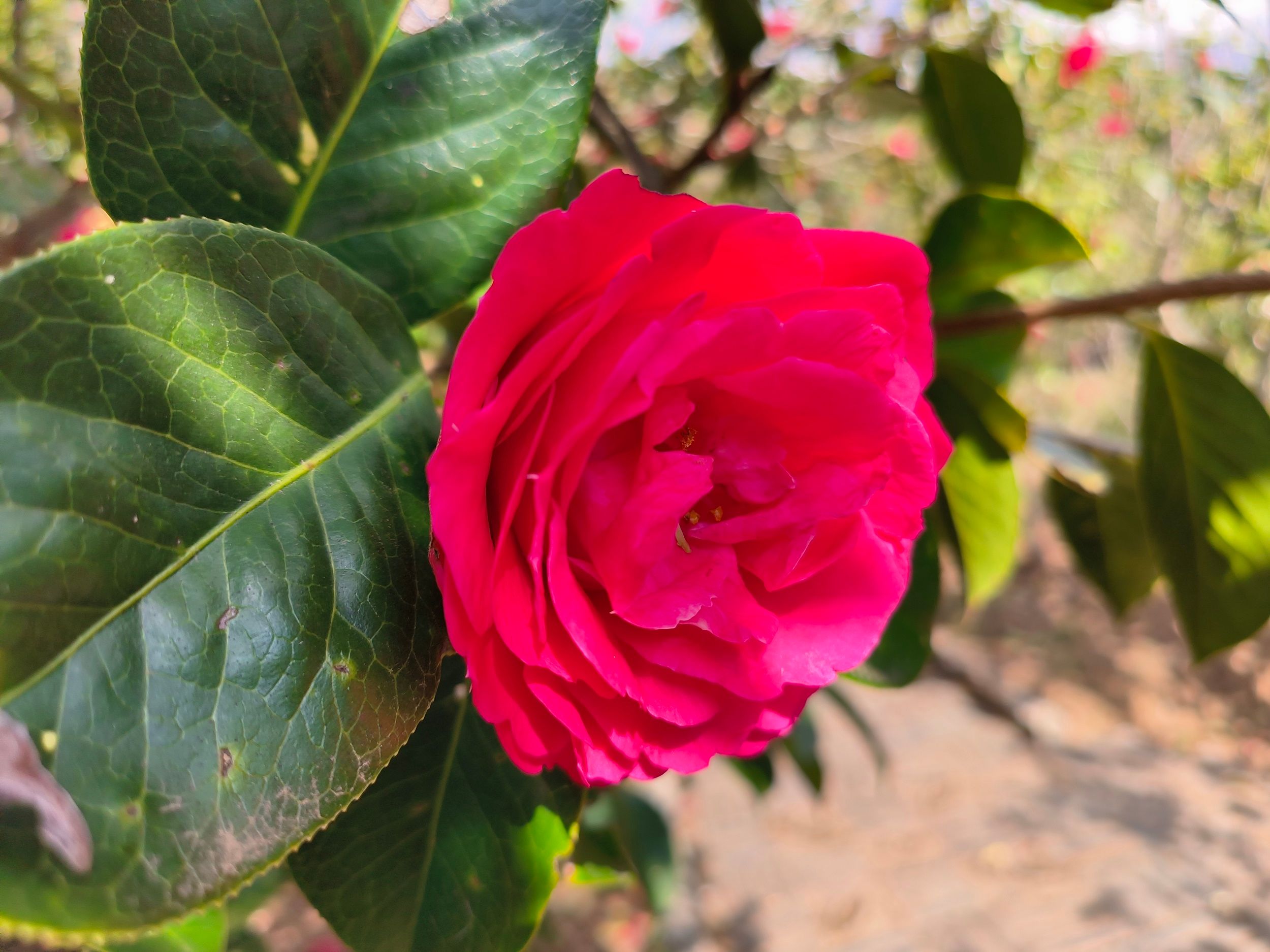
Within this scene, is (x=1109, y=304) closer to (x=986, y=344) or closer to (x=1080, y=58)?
(x=986, y=344)

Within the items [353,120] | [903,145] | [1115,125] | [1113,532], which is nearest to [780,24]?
[903,145]

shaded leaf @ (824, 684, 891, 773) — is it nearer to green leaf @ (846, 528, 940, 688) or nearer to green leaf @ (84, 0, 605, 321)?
green leaf @ (846, 528, 940, 688)

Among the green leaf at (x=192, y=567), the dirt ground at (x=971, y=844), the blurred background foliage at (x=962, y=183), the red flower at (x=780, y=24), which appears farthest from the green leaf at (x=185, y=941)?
the red flower at (x=780, y=24)

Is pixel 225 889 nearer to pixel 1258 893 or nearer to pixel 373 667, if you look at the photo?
pixel 373 667

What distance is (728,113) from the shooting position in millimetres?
916

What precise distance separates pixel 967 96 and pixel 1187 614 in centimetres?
61

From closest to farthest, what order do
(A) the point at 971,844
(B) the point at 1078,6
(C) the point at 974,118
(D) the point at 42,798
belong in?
(D) the point at 42,798
(B) the point at 1078,6
(C) the point at 974,118
(A) the point at 971,844

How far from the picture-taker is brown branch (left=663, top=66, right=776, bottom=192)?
908 millimetres

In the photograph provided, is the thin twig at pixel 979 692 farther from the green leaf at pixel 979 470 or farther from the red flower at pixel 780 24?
the red flower at pixel 780 24

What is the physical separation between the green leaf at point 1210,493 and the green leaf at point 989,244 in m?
0.18

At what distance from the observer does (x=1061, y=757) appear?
3.58m

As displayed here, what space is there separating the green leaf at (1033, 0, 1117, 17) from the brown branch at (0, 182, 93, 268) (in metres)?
1.29

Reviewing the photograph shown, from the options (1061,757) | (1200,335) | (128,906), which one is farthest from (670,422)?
(1200,335)

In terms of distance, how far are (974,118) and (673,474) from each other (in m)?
0.81
